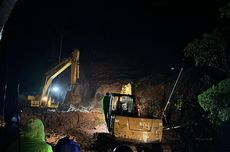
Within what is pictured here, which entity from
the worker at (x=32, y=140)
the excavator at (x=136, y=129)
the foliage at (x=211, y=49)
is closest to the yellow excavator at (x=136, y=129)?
the excavator at (x=136, y=129)

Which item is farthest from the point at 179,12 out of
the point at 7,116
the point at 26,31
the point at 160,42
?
the point at 7,116

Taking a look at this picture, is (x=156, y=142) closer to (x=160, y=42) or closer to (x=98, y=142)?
(x=98, y=142)

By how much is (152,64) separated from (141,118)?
58.8ft

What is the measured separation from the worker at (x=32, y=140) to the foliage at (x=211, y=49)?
822 centimetres

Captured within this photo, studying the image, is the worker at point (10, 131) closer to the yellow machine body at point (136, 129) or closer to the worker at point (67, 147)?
the worker at point (67, 147)

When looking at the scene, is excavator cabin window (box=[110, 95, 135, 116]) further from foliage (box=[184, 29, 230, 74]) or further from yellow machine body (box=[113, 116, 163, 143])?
foliage (box=[184, 29, 230, 74])

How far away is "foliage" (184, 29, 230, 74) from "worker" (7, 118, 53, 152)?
822cm

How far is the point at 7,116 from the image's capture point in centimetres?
569

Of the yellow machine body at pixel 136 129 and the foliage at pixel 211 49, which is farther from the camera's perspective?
the yellow machine body at pixel 136 129

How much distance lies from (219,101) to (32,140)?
26.5 ft

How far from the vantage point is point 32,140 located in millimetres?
4016

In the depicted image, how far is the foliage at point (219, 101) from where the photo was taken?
10.5 metres

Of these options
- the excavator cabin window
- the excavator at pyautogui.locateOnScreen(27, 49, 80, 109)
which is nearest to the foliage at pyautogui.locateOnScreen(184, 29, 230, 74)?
the excavator cabin window

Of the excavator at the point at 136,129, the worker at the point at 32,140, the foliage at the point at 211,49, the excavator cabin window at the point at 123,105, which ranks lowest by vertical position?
the excavator at the point at 136,129
